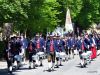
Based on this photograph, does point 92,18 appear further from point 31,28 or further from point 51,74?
point 51,74

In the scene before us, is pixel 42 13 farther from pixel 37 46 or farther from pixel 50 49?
pixel 50 49

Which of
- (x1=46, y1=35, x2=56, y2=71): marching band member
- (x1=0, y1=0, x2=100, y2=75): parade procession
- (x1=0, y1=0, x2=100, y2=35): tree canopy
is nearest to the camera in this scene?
(x1=46, y1=35, x2=56, y2=71): marching band member

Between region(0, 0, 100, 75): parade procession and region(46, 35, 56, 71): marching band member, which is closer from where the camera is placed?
region(46, 35, 56, 71): marching band member

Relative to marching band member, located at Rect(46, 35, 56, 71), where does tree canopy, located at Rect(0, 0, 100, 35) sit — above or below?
above

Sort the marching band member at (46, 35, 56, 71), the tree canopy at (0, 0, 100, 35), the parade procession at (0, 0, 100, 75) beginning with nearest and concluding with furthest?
the marching band member at (46, 35, 56, 71)
the parade procession at (0, 0, 100, 75)
the tree canopy at (0, 0, 100, 35)

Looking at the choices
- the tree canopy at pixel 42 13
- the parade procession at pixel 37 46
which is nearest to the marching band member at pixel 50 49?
the parade procession at pixel 37 46

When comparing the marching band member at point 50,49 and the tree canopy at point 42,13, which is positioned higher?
the tree canopy at point 42,13

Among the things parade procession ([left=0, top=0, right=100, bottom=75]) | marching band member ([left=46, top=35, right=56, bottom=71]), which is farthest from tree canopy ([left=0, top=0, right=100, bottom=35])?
marching band member ([left=46, top=35, right=56, bottom=71])

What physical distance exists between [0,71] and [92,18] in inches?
1891

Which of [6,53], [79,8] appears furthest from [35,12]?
[79,8]

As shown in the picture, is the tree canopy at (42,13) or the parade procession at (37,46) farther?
the tree canopy at (42,13)

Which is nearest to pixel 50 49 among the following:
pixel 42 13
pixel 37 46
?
pixel 37 46

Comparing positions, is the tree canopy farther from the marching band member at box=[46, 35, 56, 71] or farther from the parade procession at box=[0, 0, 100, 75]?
the marching band member at box=[46, 35, 56, 71]

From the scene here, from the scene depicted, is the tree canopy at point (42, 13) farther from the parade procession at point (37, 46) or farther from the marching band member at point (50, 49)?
the marching band member at point (50, 49)
